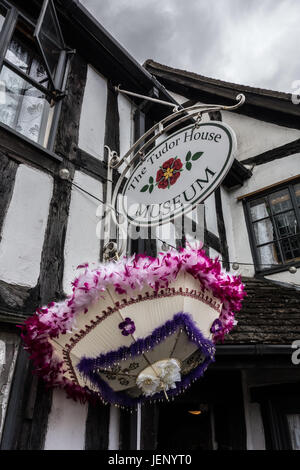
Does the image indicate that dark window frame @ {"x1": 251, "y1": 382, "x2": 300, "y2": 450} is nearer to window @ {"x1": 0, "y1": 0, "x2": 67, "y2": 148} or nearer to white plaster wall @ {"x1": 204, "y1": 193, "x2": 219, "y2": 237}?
white plaster wall @ {"x1": 204, "y1": 193, "x2": 219, "y2": 237}

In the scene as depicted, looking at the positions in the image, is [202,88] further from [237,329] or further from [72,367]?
[72,367]

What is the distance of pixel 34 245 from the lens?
3.51 m

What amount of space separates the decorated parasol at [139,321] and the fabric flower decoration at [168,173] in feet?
3.31

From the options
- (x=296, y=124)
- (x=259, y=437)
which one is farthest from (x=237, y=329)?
(x=296, y=124)

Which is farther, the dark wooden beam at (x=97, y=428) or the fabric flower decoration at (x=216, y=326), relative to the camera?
the dark wooden beam at (x=97, y=428)

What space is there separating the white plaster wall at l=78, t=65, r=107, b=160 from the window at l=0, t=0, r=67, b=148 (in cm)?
48

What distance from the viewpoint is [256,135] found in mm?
7711

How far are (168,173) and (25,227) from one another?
4.94 ft

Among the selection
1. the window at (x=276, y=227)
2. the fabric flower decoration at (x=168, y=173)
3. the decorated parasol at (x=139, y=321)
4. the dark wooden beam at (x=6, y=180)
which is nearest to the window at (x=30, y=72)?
the dark wooden beam at (x=6, y=180)

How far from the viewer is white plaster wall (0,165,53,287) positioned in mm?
3260

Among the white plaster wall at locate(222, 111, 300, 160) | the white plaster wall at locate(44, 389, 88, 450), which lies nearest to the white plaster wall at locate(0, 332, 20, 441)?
the white plaster wall at locate(44, 389, 88, 450)

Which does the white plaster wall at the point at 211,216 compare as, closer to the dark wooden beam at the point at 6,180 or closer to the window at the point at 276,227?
the window at the point at 276,227

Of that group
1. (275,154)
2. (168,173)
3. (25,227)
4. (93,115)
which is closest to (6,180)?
(25,227)

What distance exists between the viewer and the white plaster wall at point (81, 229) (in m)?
3.76
